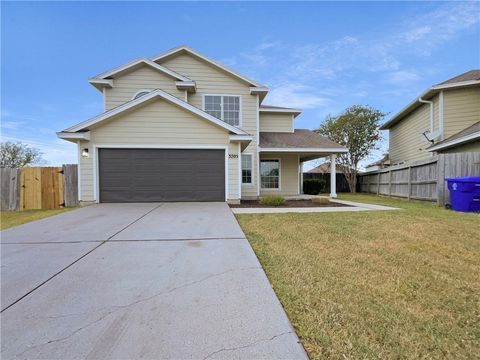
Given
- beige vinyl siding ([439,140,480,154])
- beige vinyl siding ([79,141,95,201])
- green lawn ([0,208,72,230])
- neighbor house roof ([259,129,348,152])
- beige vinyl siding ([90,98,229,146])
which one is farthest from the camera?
neighbor house roof ([259,129,348,152])

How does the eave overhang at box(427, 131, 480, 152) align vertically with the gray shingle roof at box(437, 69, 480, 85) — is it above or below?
below

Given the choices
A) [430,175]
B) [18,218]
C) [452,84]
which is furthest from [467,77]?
[18,218]

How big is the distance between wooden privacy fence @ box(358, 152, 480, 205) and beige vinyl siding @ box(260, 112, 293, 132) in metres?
6.94

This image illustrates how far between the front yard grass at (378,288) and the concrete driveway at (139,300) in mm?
297

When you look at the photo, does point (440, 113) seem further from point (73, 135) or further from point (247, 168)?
point (73, 135)

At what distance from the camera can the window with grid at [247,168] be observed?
1314 centimetres

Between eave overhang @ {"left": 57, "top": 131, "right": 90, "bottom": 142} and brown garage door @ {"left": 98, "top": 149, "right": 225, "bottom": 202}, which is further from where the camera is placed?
brown garage door @ {"left": 98, "top": 149, "right": 225, "bottom": 202}

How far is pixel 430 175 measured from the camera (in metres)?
10.6

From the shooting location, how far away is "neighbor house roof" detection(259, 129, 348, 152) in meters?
12.7

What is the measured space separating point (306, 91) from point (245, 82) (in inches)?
351

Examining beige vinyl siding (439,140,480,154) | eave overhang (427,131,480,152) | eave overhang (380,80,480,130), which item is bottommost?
beige vinyl siding (439,140,480,154)

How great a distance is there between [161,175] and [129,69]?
20.4 feet

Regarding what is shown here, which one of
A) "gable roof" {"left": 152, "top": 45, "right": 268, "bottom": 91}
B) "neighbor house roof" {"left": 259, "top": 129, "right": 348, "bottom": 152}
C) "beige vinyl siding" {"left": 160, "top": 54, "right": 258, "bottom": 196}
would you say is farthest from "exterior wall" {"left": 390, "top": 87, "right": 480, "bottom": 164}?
"beige vinyl siding" {"left": 160, "top": 54, "right": 258, "bottom": 196}

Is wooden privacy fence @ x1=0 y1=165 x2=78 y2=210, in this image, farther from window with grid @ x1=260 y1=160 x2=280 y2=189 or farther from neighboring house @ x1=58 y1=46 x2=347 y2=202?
window with grid @ x1=260 y1=160 x2=280 y2=189
